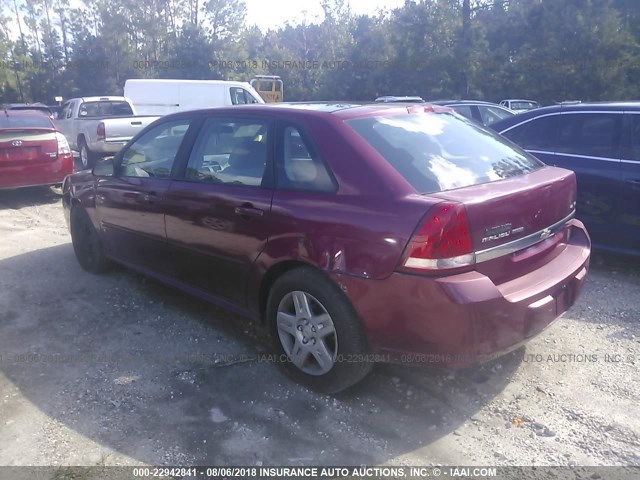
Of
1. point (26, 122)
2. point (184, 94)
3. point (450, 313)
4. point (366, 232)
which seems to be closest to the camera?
point (450, 313)

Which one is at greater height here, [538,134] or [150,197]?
[538,134]

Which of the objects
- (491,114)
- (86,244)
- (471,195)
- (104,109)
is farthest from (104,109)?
(471,195)

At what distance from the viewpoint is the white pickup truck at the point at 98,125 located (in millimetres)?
12031

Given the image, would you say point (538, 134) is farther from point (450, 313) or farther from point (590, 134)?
point (450, 313)

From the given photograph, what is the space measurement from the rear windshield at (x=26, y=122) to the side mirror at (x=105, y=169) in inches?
187

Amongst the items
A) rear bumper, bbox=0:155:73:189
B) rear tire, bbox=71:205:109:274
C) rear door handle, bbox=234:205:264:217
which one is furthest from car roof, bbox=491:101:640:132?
rear bumper, bbox=0:155:73:189

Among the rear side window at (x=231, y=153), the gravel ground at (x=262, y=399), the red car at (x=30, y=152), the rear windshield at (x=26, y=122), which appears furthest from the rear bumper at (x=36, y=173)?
the rear side window at (x=231, y=153)

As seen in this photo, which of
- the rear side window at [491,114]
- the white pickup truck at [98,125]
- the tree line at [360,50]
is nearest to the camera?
the rear side window at [491,114]

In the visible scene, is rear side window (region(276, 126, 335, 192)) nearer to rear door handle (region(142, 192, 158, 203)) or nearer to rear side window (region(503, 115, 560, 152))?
rear door handle (region(142, 192, 158, 203))

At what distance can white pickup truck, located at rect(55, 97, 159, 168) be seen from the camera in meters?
12.0

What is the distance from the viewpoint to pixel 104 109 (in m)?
14.1

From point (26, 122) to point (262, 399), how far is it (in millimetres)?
7761

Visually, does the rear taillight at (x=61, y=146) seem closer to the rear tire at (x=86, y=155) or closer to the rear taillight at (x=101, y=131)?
the rear taillight at (x=101, y=131)

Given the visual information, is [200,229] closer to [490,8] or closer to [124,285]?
[124,285]
